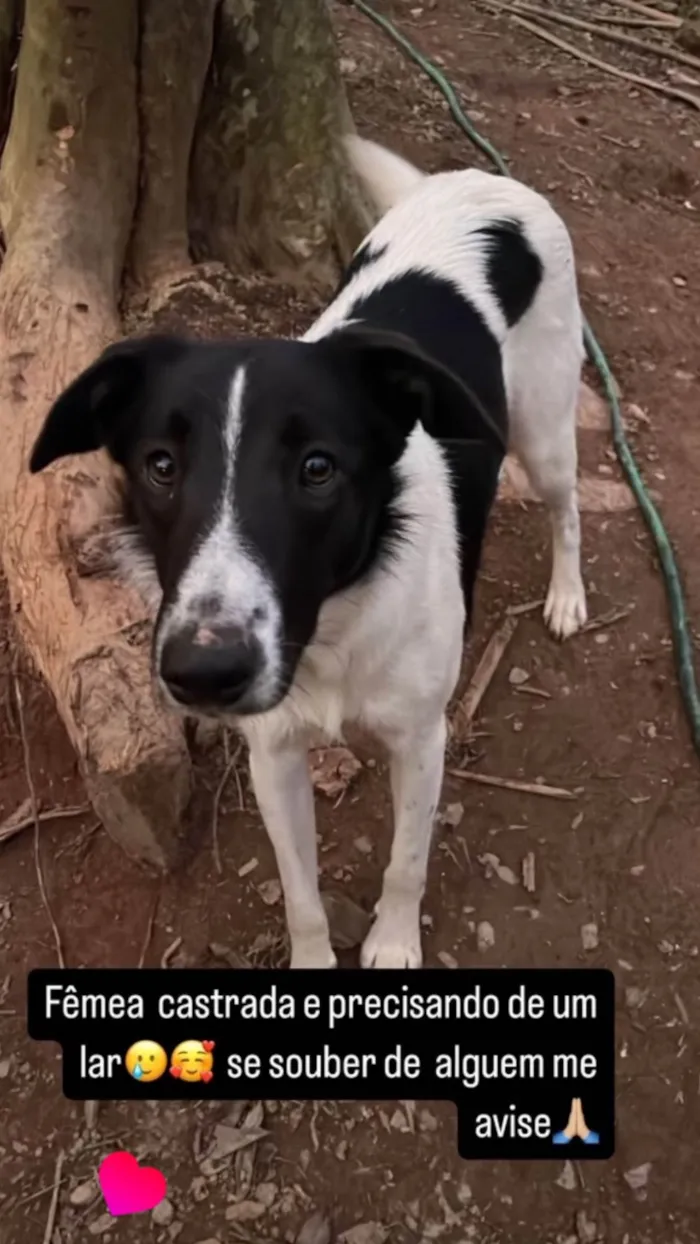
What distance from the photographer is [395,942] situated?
122 inches

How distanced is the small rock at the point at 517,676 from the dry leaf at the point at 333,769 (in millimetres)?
627

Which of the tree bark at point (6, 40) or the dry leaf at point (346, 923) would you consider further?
the tree bark at point (6, 40)

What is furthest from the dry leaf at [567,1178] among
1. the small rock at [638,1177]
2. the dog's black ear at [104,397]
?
the dog's black ear at [104,397]

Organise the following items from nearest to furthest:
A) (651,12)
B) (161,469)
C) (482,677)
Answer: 1. (161,469)
2. (482,677)
3. (651,12)

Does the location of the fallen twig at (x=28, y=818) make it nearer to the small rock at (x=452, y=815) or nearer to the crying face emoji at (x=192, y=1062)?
the crying face emoji at (x=192, y=1062)

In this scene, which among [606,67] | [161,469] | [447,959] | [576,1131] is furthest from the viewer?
[606,67]

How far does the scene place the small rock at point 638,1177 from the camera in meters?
2.72

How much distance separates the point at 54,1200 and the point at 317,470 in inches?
73.2

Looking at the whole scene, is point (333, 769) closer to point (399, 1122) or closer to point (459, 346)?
point (399, 1122)

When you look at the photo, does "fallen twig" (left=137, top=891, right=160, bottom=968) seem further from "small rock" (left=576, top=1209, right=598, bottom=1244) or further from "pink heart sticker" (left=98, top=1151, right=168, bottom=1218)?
"small rock" (left=576, top=1209, right=598, bottom=1244)

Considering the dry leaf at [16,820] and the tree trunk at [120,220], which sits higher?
the tree trunk at [120,220]

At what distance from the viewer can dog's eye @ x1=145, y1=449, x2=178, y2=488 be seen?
2.04 meters

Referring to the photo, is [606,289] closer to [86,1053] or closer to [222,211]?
[222,211]

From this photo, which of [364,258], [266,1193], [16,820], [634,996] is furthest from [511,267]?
[266,1193]
